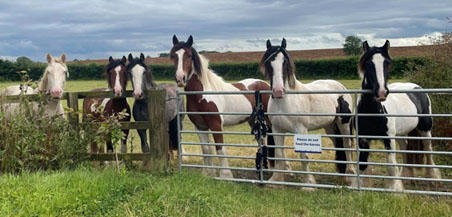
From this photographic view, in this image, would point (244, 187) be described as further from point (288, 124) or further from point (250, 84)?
point (250, 84)

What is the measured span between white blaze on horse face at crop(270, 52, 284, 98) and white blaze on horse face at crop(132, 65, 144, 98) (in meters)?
2.03

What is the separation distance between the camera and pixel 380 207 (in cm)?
410

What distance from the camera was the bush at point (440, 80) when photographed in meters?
6.73

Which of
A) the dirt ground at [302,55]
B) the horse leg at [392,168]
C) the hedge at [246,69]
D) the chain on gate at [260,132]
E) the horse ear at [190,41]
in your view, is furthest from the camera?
the dirt ground at [302,55]

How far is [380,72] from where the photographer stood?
464 cm

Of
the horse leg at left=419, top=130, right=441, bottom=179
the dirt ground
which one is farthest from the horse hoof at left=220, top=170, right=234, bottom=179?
the dirt ground

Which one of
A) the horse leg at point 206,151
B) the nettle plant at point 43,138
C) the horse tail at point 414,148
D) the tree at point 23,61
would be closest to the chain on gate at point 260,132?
the horse leg at point 206,151

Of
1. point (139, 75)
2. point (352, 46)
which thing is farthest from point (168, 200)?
point (352, 46)

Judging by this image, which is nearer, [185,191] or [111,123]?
[185,191]

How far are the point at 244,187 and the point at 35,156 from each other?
9.76ft

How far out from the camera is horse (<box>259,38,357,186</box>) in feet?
16.8

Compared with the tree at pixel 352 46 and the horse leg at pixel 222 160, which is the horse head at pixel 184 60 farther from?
the tree at pixel 352 46

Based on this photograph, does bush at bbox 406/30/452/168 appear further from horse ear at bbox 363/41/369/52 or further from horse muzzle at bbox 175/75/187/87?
horse muzzle at bbox 175/75/187/87

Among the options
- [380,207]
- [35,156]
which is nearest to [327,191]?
[380,207]
